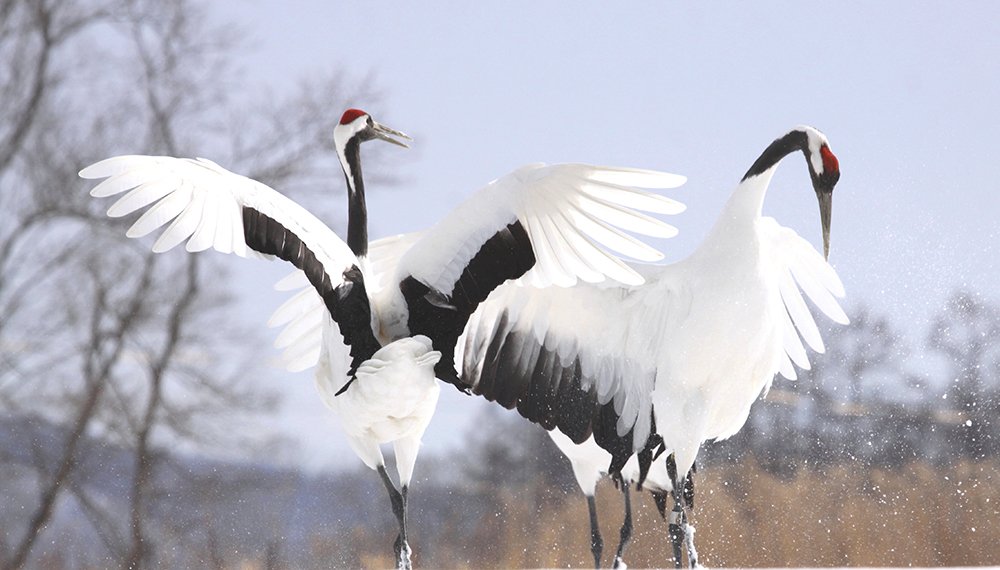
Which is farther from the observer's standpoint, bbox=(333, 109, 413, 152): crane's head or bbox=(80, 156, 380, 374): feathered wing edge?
bbox=(333, 109, 413, 152): crane's head

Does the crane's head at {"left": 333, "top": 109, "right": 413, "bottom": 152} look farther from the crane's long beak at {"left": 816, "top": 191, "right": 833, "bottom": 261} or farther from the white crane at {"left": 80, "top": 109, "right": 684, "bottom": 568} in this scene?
the crane's long beak at {"left": 816, "top": 191, "right": 833, "bottom": 261}

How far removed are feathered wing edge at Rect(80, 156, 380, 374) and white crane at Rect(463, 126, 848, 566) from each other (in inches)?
25.8

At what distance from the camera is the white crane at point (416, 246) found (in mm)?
2078

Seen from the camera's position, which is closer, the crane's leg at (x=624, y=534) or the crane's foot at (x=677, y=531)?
the crane's foot at (x=677, y=531)

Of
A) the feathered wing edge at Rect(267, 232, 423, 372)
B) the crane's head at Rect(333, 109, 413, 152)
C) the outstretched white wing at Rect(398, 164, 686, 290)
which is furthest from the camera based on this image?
the feathered wing edge at Rect(267, 232, 423, 372)

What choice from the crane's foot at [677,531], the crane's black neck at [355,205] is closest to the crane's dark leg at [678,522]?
the crane's foot at [677,531]

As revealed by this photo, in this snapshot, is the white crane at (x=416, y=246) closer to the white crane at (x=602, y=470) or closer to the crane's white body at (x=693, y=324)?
the crane's white body at (x=693, y=324)

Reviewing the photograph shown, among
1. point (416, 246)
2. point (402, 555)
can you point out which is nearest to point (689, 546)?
point (402, 555)

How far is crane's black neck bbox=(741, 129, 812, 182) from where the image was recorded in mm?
2385

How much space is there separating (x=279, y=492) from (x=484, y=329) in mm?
3273

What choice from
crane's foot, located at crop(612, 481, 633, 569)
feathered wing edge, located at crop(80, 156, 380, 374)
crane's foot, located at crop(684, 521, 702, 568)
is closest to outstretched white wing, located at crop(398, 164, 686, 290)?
feathered wing edge, located at crop(80, 156, 380, 374)

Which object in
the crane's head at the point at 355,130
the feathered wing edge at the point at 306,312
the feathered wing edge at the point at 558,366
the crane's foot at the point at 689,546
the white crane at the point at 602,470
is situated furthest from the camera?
the feathered wing edge at the point at 306,312

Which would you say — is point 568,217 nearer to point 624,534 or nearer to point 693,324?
point 693,324

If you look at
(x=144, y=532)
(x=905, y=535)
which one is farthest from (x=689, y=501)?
(x=144, y=532)
